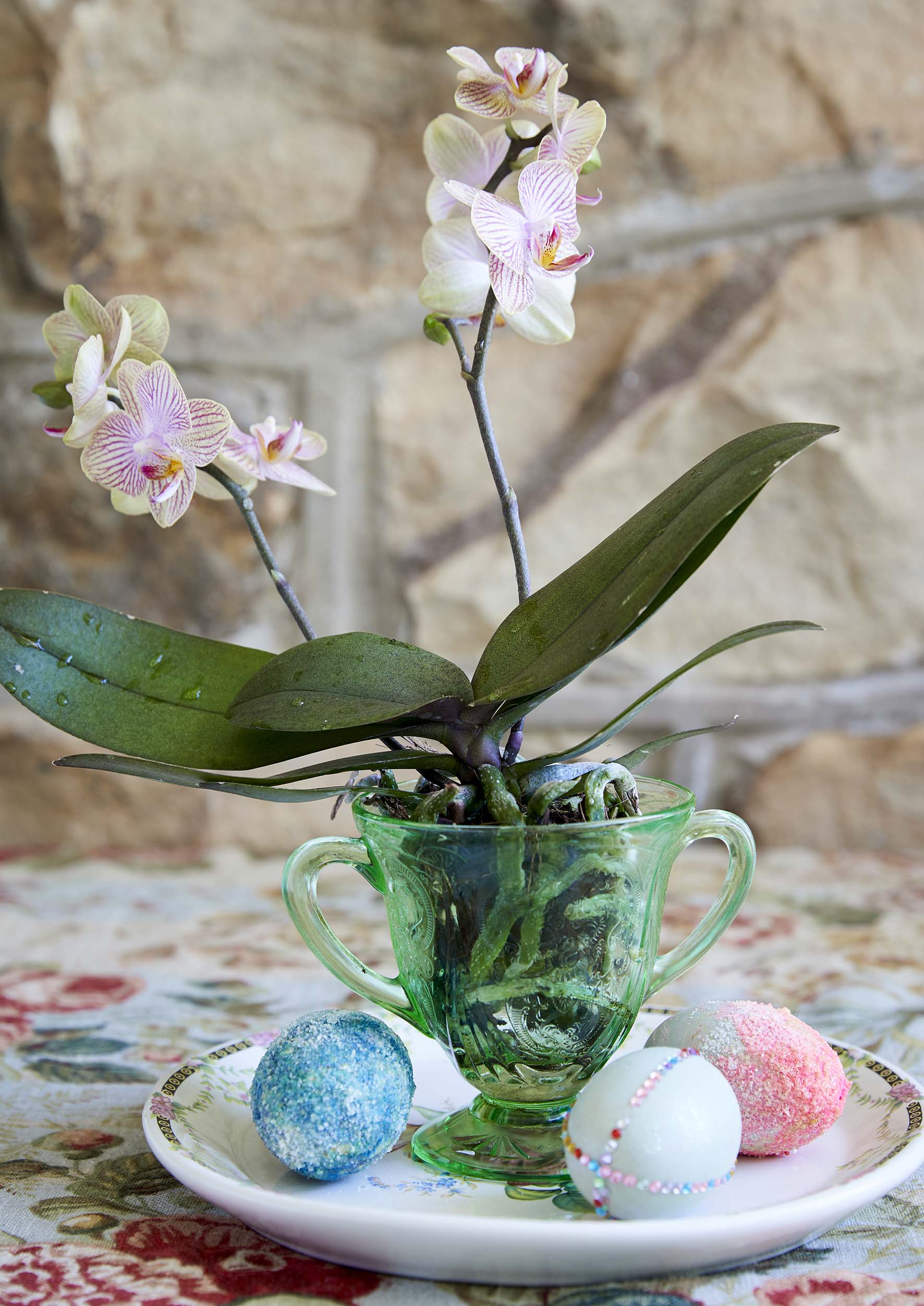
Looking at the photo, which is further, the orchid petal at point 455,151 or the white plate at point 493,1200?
the orchid petal at point 455,151

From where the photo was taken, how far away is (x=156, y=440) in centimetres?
36

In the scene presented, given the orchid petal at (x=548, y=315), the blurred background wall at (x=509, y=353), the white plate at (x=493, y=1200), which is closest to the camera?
the white plate at (x=493, y=1200)

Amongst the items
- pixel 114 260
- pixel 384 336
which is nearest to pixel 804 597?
pixel 384 336

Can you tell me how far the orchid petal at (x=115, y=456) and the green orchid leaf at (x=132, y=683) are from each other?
5cm

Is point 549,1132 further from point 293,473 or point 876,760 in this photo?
point 876,760

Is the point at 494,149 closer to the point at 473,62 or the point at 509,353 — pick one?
the point at 473,62

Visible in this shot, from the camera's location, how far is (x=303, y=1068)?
0.34 metres

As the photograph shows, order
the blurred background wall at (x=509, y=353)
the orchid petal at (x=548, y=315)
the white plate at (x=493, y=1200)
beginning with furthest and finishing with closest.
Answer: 1. the blurred background wall at (x=509, y=353)
2. the orchid petal at (x=548, y=315)
3. the white plate at (x=493, y=1200)

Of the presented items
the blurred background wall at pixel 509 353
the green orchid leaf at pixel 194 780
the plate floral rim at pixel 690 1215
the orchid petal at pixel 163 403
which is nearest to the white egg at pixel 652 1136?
the plate floral rim at pixel 690 1215

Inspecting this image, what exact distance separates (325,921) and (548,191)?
0.76 feet

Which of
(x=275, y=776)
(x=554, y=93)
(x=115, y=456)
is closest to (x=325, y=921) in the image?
(x=275, y=776)

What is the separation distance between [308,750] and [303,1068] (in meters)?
0.10

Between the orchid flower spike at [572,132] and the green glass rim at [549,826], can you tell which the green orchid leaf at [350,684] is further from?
the orchid flower spike at [572,132]

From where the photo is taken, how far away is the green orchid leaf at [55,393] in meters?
0.38
